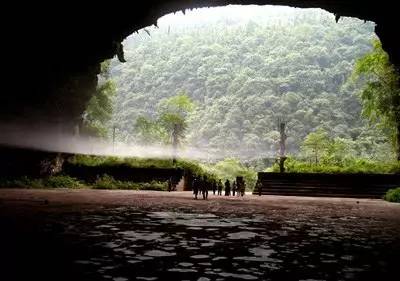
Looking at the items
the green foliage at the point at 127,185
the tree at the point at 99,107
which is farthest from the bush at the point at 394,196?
the tree at the point at 99,107

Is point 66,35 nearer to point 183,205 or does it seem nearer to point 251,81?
point 183,205

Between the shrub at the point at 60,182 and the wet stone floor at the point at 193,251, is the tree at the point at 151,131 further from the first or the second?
the wet stone floor at the point at 193,251

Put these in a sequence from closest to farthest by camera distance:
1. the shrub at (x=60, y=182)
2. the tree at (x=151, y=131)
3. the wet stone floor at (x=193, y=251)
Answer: the wet stone floor at (x=193, y=251) < the shrub at (x=60, y=182) < the tree at (x=151, y=131)

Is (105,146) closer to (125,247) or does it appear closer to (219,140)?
(219,140)

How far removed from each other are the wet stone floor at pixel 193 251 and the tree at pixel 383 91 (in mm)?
30543

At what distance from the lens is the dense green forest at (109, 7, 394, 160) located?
92562mm

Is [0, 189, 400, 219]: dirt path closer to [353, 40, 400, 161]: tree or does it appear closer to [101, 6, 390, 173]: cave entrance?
[353, 40, 400, 161]: tree

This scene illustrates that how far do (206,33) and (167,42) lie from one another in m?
16.7

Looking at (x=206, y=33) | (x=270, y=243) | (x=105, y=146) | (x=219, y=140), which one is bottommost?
(x=270, y=243)

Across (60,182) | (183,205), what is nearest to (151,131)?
(60,182)

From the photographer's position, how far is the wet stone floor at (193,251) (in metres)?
4.47

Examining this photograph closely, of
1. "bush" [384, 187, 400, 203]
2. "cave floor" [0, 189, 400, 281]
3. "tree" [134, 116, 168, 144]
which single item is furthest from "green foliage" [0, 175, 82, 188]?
"tree" [134, 116, 168, 144]

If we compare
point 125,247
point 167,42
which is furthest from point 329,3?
point 167,42

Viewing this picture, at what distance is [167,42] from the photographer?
149m
